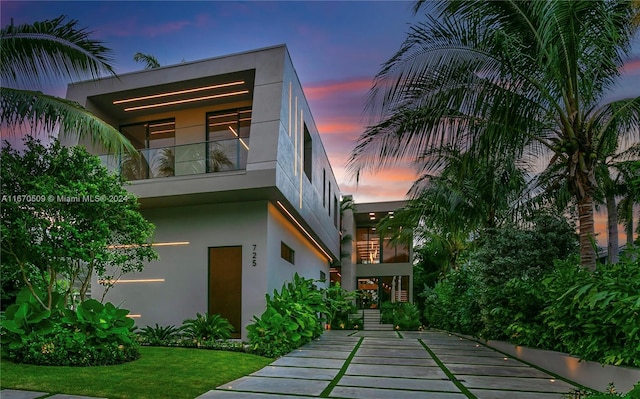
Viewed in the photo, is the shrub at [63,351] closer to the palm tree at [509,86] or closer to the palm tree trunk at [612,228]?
the palm tree at [509,86]

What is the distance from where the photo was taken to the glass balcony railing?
10.6 m

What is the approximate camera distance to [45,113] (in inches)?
265

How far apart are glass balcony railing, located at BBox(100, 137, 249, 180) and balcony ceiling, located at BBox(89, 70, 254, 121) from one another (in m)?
→ 1.65

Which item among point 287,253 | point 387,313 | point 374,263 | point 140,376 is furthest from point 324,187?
point 140,376

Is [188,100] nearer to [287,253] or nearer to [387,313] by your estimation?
[287,253]

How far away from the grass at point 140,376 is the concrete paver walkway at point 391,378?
240 mm

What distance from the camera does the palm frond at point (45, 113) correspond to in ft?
21.1

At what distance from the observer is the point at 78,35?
7164 millimetres

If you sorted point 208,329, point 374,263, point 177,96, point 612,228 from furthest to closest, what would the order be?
1. point 374,263
2. point 612,228
3. point 177,96
4. point 208,329

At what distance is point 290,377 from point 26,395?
3283 millimetres

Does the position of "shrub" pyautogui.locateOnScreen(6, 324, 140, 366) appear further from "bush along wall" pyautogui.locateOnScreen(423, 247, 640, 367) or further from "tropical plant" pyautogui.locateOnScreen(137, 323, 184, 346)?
"bush along wall" pyautogui.locateOnScreen(423, 247, 640, 367)

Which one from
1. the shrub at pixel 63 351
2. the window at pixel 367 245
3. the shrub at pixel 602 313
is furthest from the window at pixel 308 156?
the window at pixel 367 245

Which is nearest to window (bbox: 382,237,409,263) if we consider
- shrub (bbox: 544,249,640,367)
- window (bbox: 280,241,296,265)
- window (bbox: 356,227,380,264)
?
window (bbox: 356,227,380,264)

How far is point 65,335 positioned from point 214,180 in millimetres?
4601
